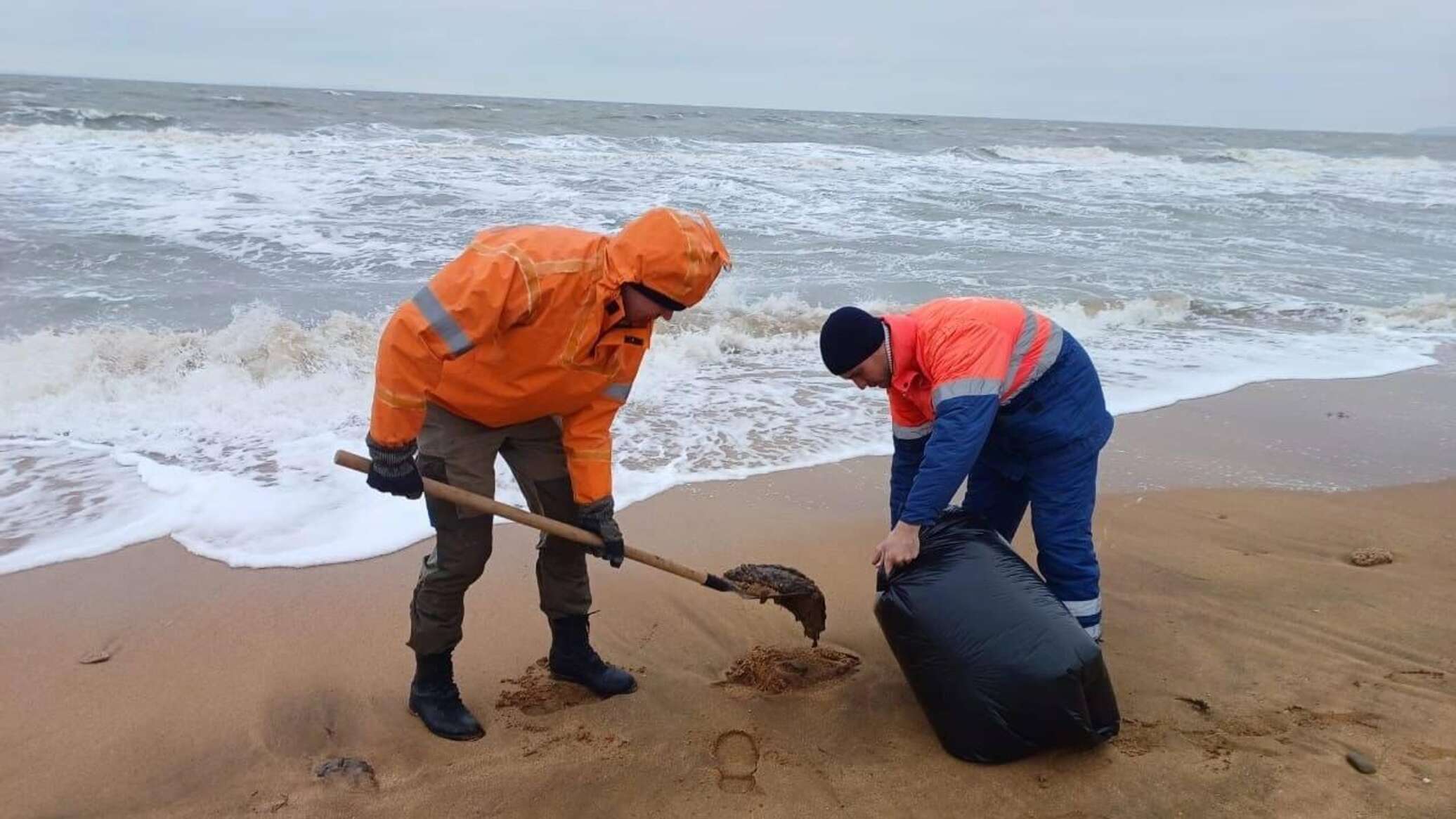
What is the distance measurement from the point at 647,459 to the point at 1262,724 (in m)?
2.97

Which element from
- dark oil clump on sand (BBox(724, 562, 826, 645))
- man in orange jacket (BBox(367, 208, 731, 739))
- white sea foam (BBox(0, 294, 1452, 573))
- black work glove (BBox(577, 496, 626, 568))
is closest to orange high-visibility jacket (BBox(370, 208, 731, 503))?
man in orange jacket (BBox(367, 208, 731, 739))

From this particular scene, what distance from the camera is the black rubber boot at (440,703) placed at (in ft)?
8.99

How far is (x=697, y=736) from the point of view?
278 cm

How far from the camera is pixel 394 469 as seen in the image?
2.37m

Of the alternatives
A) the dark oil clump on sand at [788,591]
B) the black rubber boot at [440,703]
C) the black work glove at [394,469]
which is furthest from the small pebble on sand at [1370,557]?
the black work glove at [394,469]

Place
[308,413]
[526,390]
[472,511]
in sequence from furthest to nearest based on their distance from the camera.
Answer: [308,413] < [472,511] < [526,390]

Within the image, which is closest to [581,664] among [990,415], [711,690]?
[711,690]

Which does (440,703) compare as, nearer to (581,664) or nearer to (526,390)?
(581,664)

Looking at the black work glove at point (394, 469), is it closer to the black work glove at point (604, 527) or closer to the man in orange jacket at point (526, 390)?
the man in orange jacket at point (526, 390)

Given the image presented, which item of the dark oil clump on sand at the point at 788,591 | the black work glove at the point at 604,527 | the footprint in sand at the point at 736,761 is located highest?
the black work glove at the point at 604,527

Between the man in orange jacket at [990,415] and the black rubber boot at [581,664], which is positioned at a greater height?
the man in orange jacket at [990,415]

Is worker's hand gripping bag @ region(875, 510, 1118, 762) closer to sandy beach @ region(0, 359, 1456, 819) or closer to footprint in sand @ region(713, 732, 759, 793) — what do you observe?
sandy beach @ region(0, 359, 1456, 819)

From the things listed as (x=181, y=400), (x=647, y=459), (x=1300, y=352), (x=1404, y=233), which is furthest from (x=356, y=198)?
(x=1404, y=233)

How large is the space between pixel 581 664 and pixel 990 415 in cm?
142
